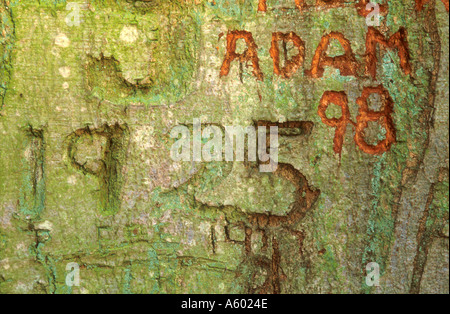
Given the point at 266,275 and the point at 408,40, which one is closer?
the point at 408,40

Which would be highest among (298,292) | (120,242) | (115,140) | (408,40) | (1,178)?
(408,40)

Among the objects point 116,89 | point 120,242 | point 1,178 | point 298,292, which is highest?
point 116,89

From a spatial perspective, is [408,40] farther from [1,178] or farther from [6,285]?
A: [6,285]

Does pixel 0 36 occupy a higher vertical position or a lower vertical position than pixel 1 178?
higher

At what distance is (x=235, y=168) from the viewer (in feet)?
5.06

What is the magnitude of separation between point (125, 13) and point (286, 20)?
53 centimetres

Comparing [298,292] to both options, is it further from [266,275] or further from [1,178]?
[1,178]

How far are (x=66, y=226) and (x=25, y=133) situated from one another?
0.34 m

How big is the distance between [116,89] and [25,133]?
1.11 ft

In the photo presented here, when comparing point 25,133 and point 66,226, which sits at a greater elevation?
point 25,133

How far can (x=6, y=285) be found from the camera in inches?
61.9

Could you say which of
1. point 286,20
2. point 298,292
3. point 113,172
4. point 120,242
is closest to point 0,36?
point 113,172

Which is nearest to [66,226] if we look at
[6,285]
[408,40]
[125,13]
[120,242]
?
[120,242]

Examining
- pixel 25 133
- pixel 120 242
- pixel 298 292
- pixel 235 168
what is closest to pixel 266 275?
pixel 298 292
